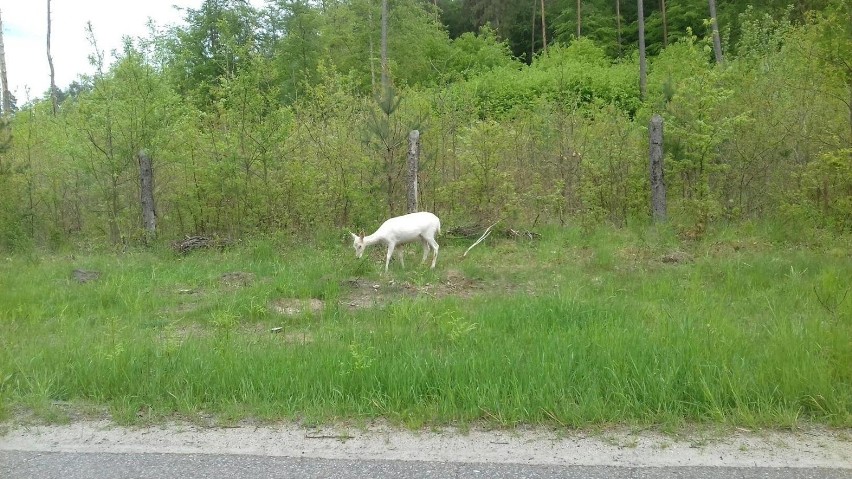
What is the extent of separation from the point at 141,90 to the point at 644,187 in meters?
11.7

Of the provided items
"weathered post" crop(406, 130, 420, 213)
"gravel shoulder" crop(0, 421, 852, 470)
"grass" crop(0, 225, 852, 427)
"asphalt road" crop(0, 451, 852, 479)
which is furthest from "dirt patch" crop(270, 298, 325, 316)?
"weathered post" crop(406, 130, 420, 213)

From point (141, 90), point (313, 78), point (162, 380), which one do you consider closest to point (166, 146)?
point (141, 90)

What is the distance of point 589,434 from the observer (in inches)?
185

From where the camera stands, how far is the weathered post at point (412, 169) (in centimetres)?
1339

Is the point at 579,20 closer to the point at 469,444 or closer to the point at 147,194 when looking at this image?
the point at 147,194

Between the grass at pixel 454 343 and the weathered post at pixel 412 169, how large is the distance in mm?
2671

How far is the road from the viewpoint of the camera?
13.6 ft

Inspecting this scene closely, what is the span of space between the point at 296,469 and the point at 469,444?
1.22 m

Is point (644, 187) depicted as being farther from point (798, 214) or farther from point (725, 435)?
point (725, 435)

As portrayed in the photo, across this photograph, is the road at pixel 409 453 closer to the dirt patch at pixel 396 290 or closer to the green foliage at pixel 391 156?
the dirt patch at pixel 396 290

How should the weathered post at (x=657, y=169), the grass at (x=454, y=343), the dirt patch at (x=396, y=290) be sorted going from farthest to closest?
the weathered post at (x=657, y=169), the dirt patch at (x=396, y=290), the grass at (x=454, y=343)

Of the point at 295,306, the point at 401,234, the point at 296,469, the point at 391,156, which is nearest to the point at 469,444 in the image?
the point at 296,469

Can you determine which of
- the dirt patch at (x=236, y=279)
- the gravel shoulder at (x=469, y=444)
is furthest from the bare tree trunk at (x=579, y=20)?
the gravel shoulder at (x=469, y=444)

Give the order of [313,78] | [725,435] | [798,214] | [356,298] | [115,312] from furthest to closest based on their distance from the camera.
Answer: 1. [313,78]
2. [798,214]
3. [356,298]
4. [115,312]
5. [725,435]
